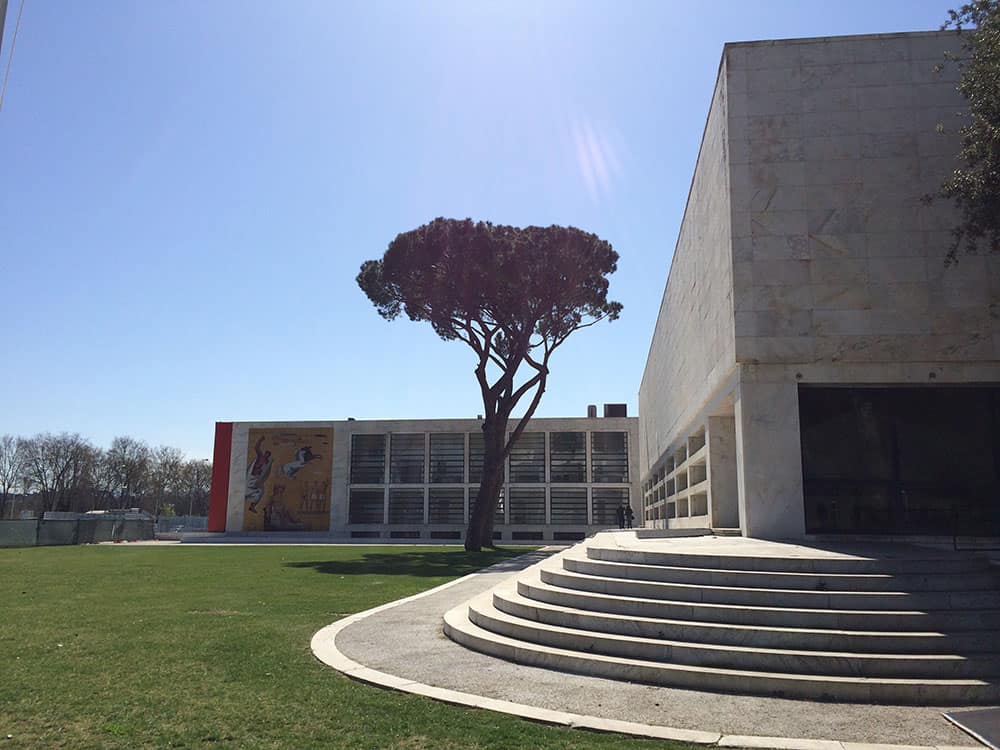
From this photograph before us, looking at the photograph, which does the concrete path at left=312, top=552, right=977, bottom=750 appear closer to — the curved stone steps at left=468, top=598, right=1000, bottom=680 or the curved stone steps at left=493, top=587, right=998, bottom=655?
the curved stone steps at left=468, top=598, right=1000, bottom=680

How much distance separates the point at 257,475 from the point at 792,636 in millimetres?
48726

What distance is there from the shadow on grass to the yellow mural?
2535 cm

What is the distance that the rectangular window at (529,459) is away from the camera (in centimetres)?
4925

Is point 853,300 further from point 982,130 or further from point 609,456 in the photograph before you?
point 609,456

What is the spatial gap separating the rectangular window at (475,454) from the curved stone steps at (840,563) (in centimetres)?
4088

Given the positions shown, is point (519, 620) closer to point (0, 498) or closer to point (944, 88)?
point (944, 88)

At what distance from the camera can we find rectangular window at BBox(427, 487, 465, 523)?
Result: 4925 centimetres

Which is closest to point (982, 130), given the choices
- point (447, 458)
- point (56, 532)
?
point (56, 532)

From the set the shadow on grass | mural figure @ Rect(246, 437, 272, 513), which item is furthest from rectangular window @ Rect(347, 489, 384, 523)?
the shadow on grass

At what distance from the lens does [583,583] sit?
8938 mm

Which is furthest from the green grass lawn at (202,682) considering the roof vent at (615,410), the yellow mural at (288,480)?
the roof vent at (615,410)

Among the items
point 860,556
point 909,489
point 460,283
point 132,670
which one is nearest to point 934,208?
point 909,489

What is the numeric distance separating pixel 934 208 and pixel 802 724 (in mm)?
11070

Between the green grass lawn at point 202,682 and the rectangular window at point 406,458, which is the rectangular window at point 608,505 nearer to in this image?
the rectangular window at point 406,458
